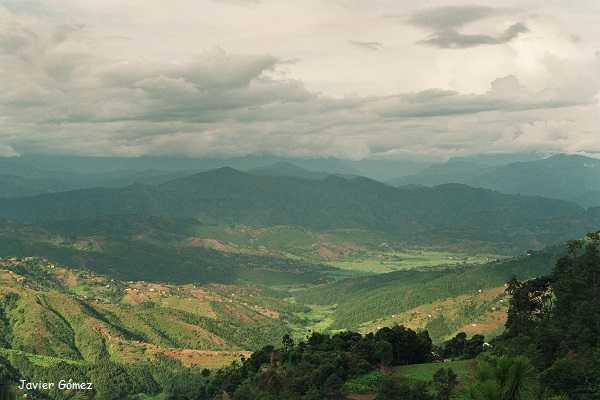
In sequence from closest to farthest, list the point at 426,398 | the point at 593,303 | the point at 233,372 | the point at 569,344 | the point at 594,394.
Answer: the point at 594,394, the point at 426,398, the point at 569,344, the point at 593,303, the point at 233,372

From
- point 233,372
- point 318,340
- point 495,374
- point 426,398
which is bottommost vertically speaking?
point 233,372

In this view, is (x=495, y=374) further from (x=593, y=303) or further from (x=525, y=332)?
(x=525, y=332)

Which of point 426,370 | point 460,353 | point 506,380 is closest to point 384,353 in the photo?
point 426,370

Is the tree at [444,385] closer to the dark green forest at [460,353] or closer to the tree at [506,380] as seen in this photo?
the dark green forest at [460,353]

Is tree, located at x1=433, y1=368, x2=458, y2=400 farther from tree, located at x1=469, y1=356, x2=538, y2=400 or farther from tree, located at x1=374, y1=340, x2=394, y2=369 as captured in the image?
tree, located at x1=469, y1=356, x2=538, y2=400

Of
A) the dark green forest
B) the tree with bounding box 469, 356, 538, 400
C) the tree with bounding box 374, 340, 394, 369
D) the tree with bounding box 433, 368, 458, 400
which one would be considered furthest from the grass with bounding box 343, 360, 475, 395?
the tree with bounding box 469, 356, 538, 400

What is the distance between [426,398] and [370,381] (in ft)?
107

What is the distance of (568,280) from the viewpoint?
5408 inches

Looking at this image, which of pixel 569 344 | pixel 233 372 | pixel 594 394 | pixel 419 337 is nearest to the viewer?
pixel 594 394

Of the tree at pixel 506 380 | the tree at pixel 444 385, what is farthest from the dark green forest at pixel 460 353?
the tree at pixel 506 380

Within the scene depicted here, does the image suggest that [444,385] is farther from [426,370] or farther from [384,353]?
[384,353]

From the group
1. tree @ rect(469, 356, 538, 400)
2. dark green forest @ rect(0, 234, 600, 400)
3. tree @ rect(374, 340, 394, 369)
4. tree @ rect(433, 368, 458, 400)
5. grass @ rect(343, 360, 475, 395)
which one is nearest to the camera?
tree @ rect(469, 356, 538, 400)

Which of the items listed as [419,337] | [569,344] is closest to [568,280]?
[569,344]

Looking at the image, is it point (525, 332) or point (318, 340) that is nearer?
point (525, 332)
